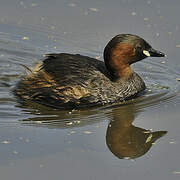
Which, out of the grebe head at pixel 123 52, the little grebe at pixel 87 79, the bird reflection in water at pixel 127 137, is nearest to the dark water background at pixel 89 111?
the bird reflection in water at pixel 127 137

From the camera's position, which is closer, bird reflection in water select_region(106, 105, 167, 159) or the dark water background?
the dark water background

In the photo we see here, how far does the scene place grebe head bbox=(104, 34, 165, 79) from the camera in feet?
29.5

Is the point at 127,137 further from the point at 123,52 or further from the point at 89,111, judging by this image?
the point at 123,52

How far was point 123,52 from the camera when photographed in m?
9.07

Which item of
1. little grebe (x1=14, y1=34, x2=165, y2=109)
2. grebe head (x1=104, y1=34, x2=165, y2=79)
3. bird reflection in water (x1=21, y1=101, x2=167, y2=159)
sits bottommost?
bird reflection in water (x1=21, y1=101, x2=167, y2=159)

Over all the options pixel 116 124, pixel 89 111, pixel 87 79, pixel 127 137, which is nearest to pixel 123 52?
pixel 87 79

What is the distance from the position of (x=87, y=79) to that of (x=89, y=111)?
1.66 ft

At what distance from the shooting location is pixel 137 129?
317 inches

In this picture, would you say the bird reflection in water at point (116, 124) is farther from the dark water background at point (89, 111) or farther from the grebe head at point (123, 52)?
the grebe head at point (123, 52)

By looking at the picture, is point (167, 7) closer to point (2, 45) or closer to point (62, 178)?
point (2, 45)

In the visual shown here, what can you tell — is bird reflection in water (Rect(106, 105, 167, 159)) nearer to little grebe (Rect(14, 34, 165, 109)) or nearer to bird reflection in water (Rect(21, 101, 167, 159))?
bird reflection in water (Rect(21, 101, 167, 159))

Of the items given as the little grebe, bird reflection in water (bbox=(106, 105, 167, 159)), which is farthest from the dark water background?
the little grebe

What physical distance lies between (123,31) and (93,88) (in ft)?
7.65

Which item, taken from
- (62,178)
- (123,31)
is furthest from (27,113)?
(123,31)
